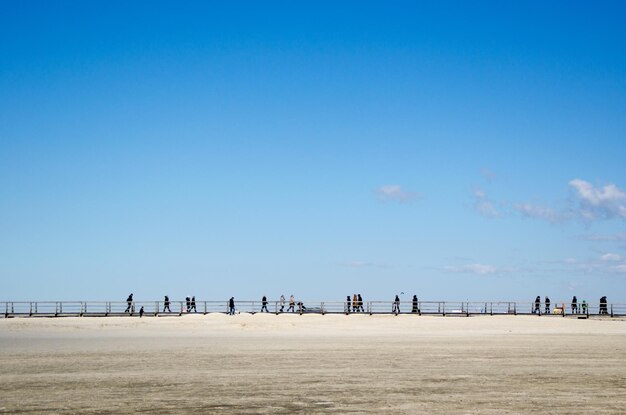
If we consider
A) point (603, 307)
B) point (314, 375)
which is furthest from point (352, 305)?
point (314, 375)

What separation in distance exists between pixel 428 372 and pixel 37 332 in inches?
1077

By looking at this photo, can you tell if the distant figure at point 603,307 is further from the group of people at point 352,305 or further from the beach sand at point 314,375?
the beach sand at point 314,375

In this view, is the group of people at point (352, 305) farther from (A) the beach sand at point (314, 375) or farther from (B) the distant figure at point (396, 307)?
(A) the beach sand at point (314, 375)

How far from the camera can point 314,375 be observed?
1748cm

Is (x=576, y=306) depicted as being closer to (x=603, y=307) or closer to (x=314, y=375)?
(x=603, y=307)

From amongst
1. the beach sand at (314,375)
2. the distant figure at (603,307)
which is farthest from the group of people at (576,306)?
the beach sand at (314,375)

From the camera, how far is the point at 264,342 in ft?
98.0

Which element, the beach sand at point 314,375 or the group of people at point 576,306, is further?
the group of people at point 576,306

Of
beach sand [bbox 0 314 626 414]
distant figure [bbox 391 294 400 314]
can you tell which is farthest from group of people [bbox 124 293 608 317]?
beach sand [bbox 0 314 626 414]

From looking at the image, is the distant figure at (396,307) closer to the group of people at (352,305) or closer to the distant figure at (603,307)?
the group of people at (352,305)

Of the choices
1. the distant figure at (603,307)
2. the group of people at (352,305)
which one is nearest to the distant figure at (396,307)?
the group of people at (352,305)

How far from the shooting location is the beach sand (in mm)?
13234

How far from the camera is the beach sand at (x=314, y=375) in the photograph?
1323 centimetres

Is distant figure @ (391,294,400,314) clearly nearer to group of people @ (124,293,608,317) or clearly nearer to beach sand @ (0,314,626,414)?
group of people @ (124,293,608,317)
